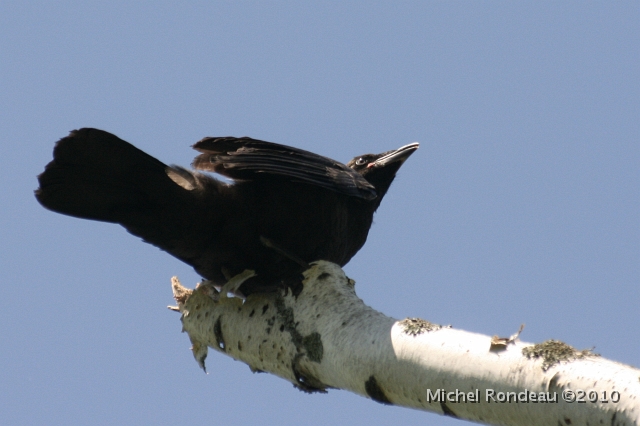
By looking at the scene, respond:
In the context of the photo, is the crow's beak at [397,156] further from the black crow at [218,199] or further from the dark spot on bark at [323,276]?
the dark spot on bark at [323,276]

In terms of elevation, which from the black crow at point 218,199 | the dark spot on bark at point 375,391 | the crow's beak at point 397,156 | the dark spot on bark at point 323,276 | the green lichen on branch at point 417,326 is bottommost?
the dark spot on bark at point 375,391

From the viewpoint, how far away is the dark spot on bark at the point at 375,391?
3.15 m

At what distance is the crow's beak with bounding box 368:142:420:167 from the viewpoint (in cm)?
602

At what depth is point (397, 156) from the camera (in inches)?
238

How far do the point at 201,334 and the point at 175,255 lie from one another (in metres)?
0.53

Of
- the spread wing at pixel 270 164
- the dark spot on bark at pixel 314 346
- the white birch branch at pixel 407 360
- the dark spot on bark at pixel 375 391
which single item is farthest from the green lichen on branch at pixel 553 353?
the spread wing at pixel 270 164

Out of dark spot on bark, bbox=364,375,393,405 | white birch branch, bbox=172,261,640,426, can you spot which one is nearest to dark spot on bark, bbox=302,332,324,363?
white birch branch, bbox=172,261,640,426

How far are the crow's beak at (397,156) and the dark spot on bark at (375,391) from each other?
3036 mm

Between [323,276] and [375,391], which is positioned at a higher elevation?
[323,276]

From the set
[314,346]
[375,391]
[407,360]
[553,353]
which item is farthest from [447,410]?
[314,346]

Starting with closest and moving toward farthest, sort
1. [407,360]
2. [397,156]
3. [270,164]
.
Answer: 1. [407,360]
2. [270,164]
3. [397,156]

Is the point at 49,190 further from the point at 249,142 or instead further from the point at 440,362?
the point at 440,362

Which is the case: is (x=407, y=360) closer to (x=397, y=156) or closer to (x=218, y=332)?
(x=218, y=332)

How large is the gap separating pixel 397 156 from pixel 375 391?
10.2 ft
